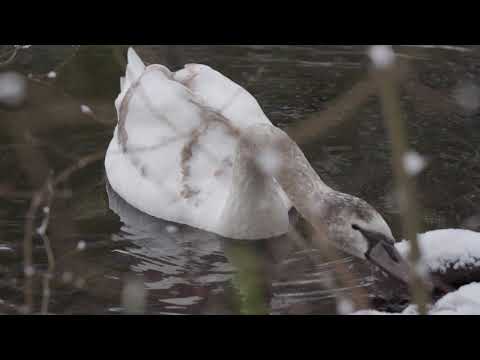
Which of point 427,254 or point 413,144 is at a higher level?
point 413,144

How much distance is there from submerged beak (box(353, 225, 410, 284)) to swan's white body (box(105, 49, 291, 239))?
137 cm

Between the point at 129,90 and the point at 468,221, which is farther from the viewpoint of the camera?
the point at 129,90

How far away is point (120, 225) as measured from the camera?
600 centimetres

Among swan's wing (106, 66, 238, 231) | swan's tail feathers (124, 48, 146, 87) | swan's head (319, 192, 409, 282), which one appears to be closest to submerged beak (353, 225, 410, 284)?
swan's head (319, 192, 409, 282)

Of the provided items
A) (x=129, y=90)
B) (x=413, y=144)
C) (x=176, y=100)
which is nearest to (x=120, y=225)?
(x=176, y=100)

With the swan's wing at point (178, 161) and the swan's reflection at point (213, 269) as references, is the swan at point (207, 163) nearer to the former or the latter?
the swan's wing at point (178, 161)

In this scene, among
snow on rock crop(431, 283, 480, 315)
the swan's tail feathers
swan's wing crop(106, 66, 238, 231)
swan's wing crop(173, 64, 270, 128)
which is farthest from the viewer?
the swan's tail feathers

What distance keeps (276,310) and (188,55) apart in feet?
17.3

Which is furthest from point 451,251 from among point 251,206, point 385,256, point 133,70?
point 133,70

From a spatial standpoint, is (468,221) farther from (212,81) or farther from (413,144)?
(212,81)

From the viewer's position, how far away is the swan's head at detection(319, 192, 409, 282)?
4.42 metres

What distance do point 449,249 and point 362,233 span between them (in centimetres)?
53

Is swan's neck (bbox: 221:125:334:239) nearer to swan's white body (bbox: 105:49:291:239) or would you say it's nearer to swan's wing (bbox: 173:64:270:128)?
swan's white body (bbox: 105:49:291:239)

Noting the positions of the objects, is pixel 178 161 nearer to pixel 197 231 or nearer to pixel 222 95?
pixel 197 231
